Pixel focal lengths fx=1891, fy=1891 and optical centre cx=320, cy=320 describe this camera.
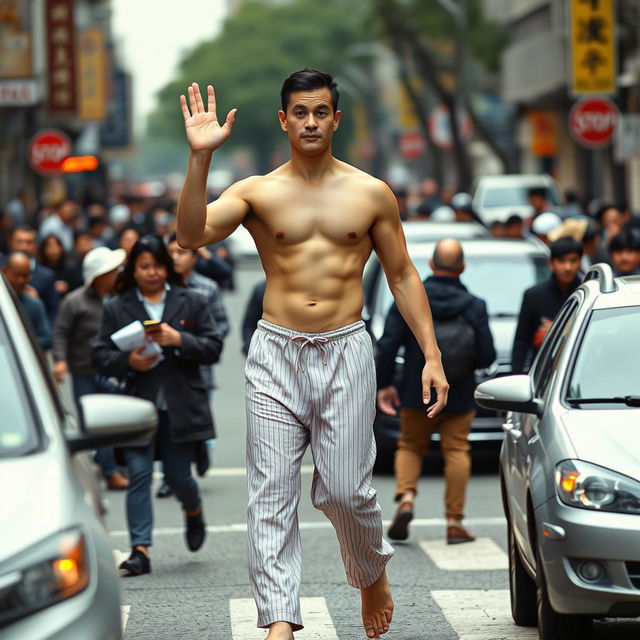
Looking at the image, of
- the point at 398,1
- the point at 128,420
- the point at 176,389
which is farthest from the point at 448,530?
the point at 398,1

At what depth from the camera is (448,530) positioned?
10.6 metres

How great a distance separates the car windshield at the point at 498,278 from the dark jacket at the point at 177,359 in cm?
485

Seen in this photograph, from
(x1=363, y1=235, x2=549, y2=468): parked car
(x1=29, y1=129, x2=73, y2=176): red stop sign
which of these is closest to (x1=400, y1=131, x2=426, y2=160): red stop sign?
(x1=29, y1=129, x2=73, y2=176): red stop sign

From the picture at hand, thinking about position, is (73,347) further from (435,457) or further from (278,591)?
(278,591)

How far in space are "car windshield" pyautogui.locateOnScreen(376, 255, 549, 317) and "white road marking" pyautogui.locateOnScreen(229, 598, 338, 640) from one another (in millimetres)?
6109

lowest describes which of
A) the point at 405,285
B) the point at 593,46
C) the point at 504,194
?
the point at 504,194

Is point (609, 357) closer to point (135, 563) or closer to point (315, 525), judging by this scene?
point (135, 563)

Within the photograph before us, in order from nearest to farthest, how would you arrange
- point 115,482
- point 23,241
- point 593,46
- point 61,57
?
point 115,482
point 23,241
point 593,46
point 61,57

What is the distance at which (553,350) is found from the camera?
771 cm

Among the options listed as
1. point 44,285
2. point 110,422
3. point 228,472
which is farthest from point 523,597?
point 44,285

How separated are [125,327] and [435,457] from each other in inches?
219

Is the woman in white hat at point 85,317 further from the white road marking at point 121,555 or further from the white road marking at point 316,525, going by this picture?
the white road marking at point 121,555

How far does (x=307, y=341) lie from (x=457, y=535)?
4148 millimetres

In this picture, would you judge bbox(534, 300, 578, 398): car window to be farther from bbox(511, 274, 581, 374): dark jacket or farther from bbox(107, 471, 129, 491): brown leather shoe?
bbox(107, 471, 129, 491): brown leather shoe
